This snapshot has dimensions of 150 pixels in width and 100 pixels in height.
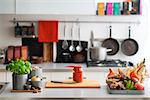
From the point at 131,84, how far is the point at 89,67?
157cm

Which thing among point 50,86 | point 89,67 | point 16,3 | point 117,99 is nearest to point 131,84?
point 117,99

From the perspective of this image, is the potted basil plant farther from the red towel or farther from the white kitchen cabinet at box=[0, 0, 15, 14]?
the red towel

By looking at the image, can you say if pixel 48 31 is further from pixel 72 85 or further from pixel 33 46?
pixel 72 85

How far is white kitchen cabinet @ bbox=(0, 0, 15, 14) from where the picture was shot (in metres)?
4.21

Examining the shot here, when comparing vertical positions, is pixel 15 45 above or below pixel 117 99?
above

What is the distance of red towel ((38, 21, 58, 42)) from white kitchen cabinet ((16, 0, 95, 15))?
0.81 feet

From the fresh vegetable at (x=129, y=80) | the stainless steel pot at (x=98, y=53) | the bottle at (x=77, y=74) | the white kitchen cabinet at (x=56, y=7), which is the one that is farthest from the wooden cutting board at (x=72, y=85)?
the white kitchen cabinet at (x=56, y=7)

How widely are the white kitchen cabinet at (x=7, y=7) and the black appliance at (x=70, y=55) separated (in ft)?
2.58

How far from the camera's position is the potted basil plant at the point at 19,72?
8.20 feet

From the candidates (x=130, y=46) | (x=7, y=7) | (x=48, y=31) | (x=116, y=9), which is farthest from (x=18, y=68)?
(x=130, y=46)

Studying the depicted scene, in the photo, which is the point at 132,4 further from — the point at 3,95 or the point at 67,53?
the point at 3,95

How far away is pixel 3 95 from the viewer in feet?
7.80

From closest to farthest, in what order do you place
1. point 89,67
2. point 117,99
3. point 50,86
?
point 117,99, point 50,86, point 89,67

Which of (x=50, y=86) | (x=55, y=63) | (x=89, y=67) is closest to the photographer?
(x=50, y=86)
